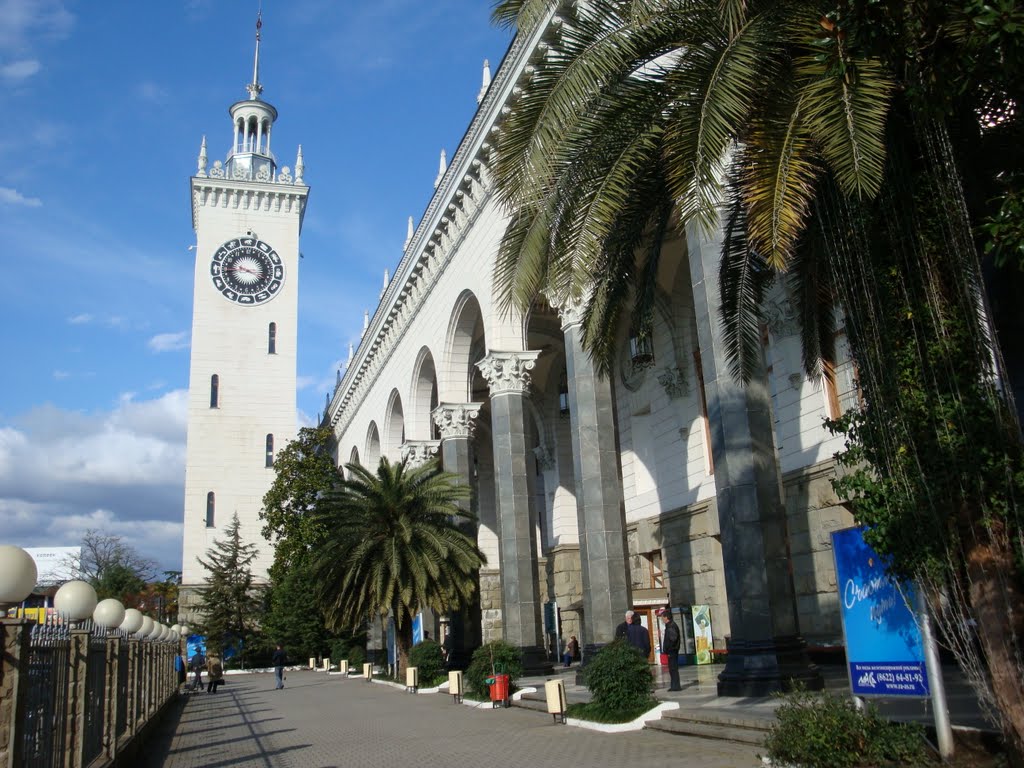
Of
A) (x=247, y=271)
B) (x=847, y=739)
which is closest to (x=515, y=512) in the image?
(x=847, y=739)

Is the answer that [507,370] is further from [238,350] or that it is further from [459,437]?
[238,350]

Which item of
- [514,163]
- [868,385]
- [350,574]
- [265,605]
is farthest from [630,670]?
[265,605]

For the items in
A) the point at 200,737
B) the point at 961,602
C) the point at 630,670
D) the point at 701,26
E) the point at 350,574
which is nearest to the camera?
the point at 961,602

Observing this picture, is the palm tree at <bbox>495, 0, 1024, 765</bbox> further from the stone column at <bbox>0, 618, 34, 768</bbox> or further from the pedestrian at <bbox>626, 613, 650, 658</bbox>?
the pedestrian at <bbox>626, 613, 650, 658</bbox>

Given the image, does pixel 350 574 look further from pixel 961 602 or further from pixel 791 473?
pixel 961 602

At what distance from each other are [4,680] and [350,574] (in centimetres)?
1824

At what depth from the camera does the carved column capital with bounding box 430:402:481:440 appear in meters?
29.0

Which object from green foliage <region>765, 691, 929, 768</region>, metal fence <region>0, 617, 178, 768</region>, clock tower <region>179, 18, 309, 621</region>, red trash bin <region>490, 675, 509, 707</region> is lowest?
red trash bin <region>490, 675, 509, 707</region>

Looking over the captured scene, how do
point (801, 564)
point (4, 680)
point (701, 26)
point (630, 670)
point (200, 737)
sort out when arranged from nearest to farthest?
point (4, 680), point (701, 26), point (630, 670), point (200, 737), point (801, 564)

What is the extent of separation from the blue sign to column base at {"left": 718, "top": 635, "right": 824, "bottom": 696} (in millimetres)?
4477

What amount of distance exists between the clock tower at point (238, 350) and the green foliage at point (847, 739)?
51420mm

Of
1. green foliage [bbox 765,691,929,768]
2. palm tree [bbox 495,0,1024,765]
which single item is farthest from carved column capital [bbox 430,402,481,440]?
green foliage [bbox 765,691,929,768]

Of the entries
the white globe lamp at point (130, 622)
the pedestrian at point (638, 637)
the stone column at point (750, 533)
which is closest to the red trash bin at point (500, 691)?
the pedestrian at point (638, 637)

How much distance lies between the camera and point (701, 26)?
9.05 meters
